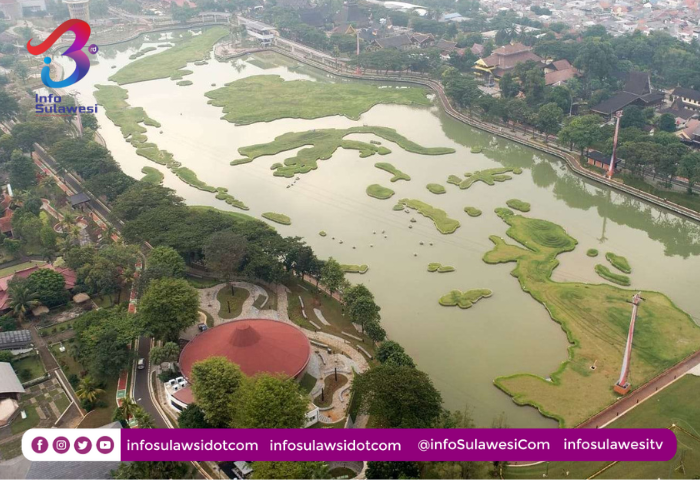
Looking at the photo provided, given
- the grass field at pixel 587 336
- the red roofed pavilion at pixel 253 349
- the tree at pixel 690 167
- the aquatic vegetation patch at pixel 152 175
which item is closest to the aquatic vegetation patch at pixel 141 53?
the aquatic vegetation patch at pixel 152 175

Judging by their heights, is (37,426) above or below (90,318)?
below

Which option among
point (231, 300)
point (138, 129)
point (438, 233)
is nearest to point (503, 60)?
point (438, 233)

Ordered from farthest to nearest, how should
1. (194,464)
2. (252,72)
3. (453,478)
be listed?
(252,72) < (194,464) < (453,478)

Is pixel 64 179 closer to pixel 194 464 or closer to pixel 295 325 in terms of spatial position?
pixel 295 325

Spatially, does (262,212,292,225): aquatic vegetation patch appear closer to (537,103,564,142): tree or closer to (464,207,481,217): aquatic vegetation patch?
(464,207,481,217): aquatic vegetation patch

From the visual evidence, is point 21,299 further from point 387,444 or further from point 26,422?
point 387,444

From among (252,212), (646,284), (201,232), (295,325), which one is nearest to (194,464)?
(295,325)

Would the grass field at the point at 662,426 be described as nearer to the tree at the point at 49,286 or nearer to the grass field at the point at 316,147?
the tree at the point at 49,286
